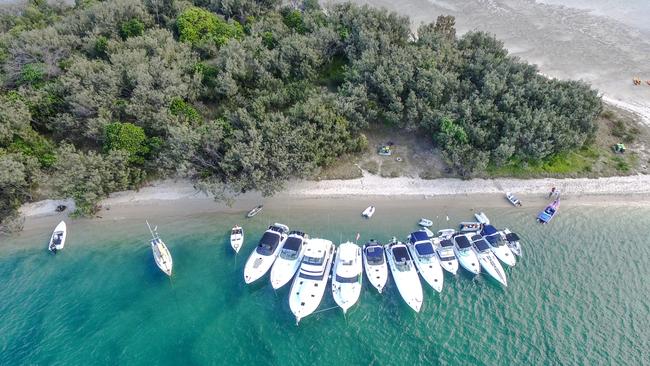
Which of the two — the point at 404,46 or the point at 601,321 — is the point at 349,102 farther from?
the point at 601,321

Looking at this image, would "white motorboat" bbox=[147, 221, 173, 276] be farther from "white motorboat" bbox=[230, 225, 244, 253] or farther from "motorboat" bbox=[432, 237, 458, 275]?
"motorboat" bbox=[432, 237, 458, 275]

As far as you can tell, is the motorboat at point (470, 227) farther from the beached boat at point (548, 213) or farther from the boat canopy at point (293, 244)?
the boat canopy at point (293, 244)

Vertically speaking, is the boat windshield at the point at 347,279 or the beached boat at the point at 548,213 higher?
the beached boat at the point at 548,213

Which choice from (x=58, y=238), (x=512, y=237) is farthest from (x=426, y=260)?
(x=58, y=238)

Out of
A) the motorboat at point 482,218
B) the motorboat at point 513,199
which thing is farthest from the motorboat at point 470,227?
the motorboat at point 513,199

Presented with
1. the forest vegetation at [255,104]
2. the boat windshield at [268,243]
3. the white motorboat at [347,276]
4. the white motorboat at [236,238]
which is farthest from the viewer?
the forest vegetation at [255,104]

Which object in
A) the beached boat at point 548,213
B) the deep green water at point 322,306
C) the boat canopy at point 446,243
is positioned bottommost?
the deep green water at point 322,306

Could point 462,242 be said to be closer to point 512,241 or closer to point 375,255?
point 512,241
